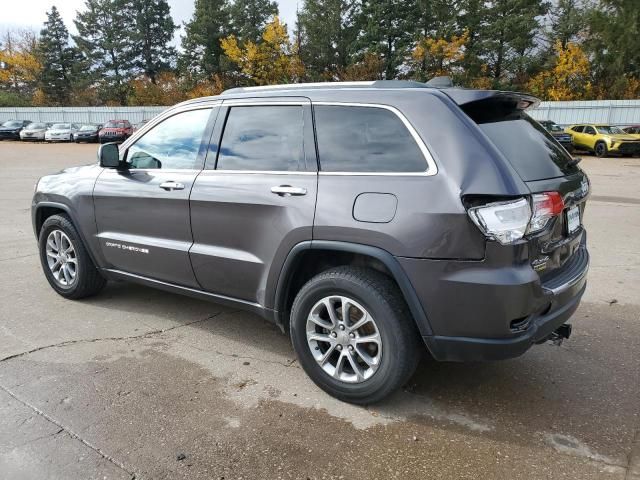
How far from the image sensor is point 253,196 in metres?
3.50

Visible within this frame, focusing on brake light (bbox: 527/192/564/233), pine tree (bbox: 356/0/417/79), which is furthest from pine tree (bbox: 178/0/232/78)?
brake light (bbox: 527/192/564/233)

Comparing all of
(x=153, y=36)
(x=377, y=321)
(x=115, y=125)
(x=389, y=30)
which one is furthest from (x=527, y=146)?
(x=153, y=36)

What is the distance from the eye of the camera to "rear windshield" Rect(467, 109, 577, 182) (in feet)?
9.77

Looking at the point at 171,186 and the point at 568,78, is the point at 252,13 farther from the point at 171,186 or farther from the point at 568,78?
the point at 171,186

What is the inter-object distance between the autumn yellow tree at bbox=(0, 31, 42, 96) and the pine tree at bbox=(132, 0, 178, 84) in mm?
12630

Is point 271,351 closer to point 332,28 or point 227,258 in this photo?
point 227,258

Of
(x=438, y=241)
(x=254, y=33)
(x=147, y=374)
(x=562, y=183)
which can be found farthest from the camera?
(x=254, y=33)

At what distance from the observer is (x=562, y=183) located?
3.10 metres

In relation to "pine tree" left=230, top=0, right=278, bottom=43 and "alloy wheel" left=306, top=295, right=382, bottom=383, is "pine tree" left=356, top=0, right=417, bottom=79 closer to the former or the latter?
"pine tree" left=230, top=0, right=278, bottom=43

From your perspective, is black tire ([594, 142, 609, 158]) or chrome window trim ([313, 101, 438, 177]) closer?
chrome window trim ([313, 101, 438, 177])

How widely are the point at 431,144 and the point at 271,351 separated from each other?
6.55ft

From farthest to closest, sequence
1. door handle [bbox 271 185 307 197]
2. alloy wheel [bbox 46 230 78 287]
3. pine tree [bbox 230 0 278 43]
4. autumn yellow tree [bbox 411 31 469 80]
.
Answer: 1. pine tree [bbox 230 0 278 43]
2. autumn yellow tree [bbox 411 31 469 80]
3. alloy wheel [bbox 46 230 78 287]
4. door handle [bbox 271 185 307 197]

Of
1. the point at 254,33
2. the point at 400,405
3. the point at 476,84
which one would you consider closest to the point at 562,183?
the point at 400,405

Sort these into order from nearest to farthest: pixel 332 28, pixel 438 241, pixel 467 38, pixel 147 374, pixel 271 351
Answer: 1. pixel 438 241
2. pixel 147 374
3. pixel 271 351
4. pixel 467 38
5. pixel 332 28
